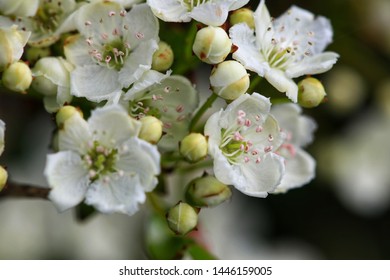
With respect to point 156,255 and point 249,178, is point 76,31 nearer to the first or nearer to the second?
point 249,178

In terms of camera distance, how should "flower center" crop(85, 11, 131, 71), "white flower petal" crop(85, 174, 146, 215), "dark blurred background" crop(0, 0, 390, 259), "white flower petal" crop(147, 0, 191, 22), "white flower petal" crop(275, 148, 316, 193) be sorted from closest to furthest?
"white flower petal" crop(85, 174, 146, 215) → "white flower petal" crop(147, 0, 191, 22) → "flower center" crop(85, 11, 131, 71) → "white flower petal" crop(275, 148, 316, 193) → "dark blurred background" crop(0, 0, 390, 259)

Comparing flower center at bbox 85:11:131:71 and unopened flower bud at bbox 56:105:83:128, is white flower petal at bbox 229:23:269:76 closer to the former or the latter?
flower center at bbox 85:11:131:71

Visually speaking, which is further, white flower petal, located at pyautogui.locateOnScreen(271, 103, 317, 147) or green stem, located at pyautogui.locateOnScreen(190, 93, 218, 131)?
white flower petal, located at pyautogui.locateOnScreen(271, 103, 317, 147)

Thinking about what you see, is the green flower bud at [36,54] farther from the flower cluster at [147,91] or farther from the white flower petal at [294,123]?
the white flower petal at [294,123]

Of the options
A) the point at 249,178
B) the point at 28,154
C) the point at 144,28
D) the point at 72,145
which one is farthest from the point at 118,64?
the point at 28,154

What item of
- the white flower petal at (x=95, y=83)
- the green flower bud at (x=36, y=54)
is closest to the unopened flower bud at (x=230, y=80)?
the white flower petal at (x=95, y=83)

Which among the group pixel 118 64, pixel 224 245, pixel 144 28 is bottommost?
pixel 224 245

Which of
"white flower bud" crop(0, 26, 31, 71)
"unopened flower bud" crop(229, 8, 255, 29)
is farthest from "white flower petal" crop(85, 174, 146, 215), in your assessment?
"unopened flower bud" crop(229, 8, 255, 29)
